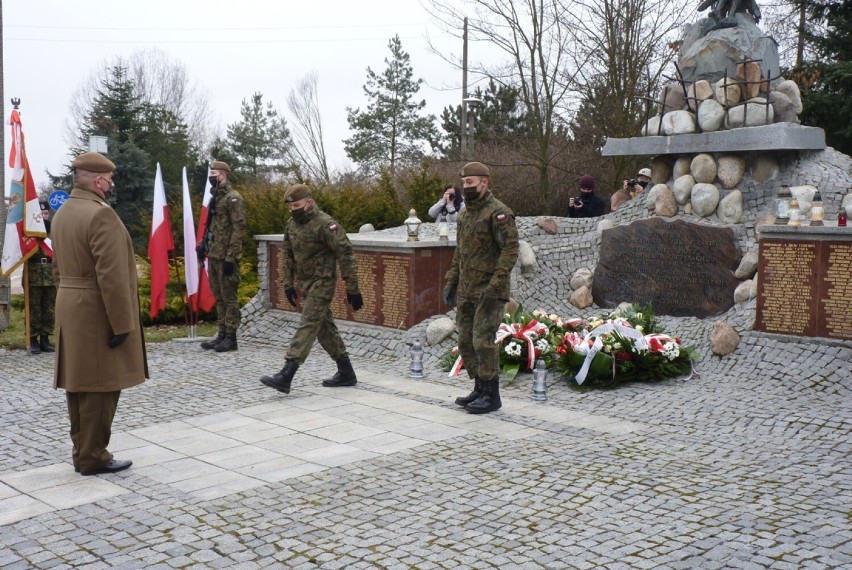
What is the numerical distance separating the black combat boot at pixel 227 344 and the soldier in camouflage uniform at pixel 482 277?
4.37 meters

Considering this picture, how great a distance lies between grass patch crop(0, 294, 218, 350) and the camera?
11.3 metres

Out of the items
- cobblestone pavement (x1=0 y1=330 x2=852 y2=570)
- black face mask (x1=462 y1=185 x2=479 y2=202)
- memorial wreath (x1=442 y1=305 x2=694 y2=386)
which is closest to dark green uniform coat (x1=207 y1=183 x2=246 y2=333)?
cobblestone pavement (x1=0 y1=330 x2=852 y2=570)

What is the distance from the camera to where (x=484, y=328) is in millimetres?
6852

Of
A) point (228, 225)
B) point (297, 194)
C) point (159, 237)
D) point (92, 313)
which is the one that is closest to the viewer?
point (92, 313)

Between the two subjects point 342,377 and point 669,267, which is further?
point 669,267

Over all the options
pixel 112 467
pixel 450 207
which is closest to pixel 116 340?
pixel 112 467

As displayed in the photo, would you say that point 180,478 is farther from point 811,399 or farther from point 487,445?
point 811,399

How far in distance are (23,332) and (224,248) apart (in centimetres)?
411

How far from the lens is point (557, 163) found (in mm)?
21078

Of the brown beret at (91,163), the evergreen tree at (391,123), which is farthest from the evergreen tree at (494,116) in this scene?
the brown beret at (91,163)

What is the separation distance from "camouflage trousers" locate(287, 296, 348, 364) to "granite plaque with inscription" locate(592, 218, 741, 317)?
4.16m

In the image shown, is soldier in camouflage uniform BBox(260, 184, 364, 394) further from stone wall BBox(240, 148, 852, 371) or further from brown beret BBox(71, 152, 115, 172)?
brown beret BBox(71, 152, 115, 172)

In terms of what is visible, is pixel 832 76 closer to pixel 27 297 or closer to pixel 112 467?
pixel 27 297

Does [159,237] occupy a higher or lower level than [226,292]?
higher
